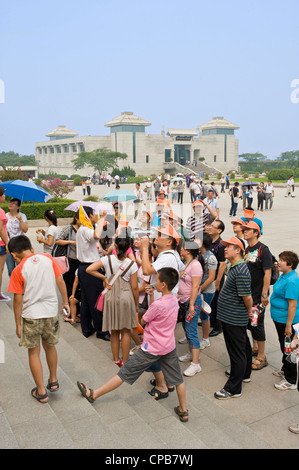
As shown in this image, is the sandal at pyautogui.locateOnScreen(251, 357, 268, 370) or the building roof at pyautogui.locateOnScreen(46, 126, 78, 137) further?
the building roof at pyautogui.locateOnScreen(46, 126, 78, 137)

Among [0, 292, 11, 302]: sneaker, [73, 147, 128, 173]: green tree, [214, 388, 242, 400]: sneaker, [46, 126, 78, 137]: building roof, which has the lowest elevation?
[214, 388, 242, 400]: sneaker

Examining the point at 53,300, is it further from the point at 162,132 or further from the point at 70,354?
the point at 162,132

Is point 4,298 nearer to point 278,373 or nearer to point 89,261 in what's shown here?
point 89,261

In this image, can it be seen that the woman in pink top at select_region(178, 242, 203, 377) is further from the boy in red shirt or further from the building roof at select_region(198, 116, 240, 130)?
the building roof at select_region(198, 116, 240, 130)

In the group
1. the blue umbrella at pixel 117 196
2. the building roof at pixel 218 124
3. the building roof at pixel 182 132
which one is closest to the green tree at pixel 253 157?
the building roof at pixel 218 124

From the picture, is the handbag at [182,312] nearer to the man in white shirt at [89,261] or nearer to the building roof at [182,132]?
the man in white shirt at [89,261]

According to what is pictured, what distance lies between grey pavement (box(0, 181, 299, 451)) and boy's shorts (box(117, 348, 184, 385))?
32 cm

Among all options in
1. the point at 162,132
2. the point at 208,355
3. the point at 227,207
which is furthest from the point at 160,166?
the point at 208,355

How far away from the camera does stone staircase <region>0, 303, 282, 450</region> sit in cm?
312

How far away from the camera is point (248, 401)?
4125 mm

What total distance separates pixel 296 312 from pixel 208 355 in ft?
4.57

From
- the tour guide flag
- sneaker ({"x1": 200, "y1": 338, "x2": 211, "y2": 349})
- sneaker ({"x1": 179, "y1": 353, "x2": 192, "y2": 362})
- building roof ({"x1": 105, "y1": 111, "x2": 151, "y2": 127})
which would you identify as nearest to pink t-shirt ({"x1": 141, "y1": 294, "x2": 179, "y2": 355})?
sneaker ({"x1": 179, "y1": 353, "x2": 192, "y2": 362})

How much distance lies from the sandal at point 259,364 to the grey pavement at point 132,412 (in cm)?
7

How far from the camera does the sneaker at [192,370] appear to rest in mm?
4595
